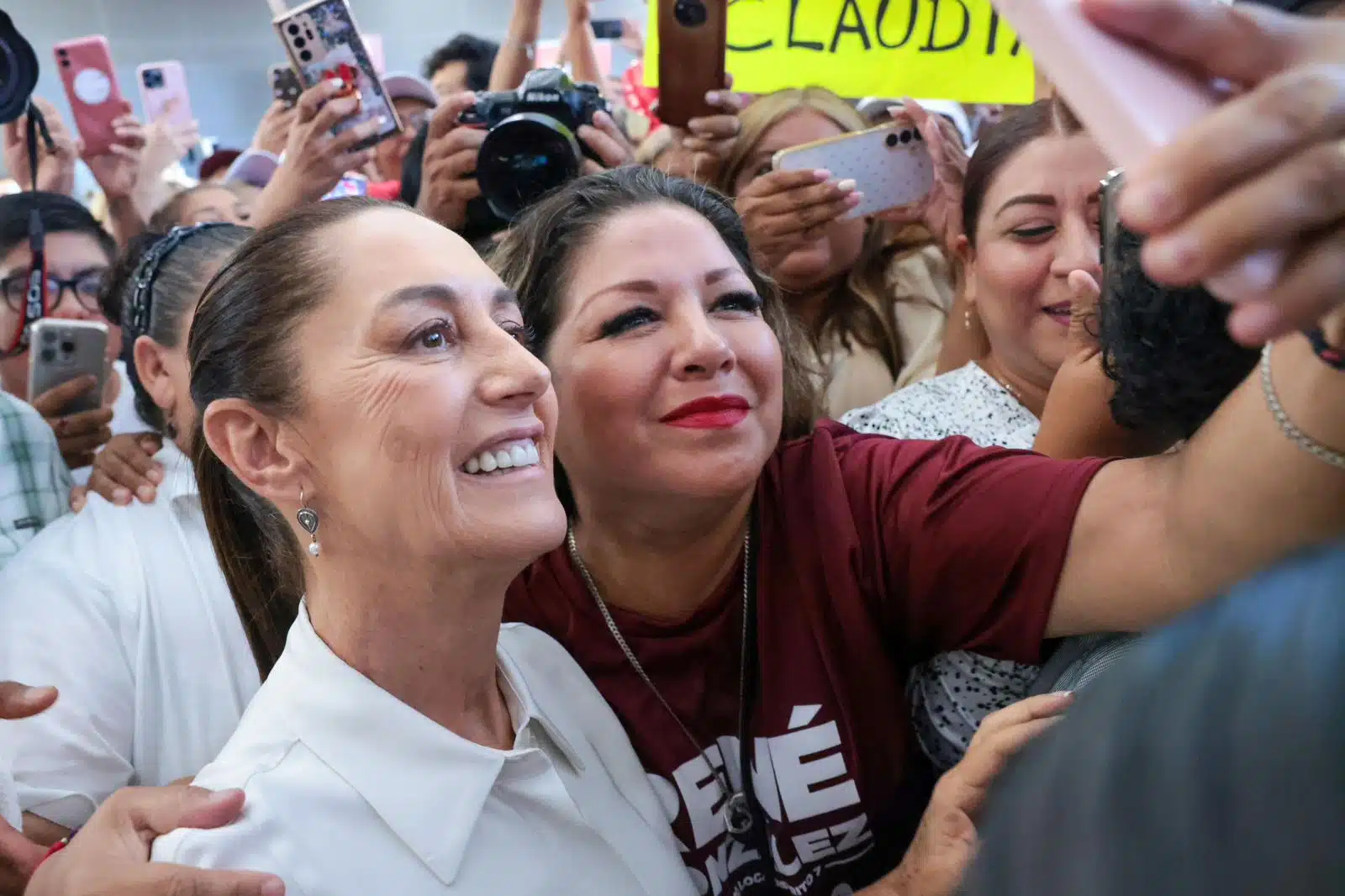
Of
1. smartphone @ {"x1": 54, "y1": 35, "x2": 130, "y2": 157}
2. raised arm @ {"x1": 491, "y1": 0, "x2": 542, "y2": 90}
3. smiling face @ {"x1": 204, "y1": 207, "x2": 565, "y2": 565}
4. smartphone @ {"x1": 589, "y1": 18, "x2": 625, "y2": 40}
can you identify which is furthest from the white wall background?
smiling face @ {"x1": 204, "y1": 207, "x2": 565, "y2": 565}

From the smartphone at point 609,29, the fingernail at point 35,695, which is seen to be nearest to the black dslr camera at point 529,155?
the fingernail at point 35,695

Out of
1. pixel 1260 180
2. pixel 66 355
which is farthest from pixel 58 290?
pixel 1260 180

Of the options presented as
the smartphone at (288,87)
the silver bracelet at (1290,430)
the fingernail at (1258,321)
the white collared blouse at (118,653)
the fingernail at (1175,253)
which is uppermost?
the fingernail at (1175,253)

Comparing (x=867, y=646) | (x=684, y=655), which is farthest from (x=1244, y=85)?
(x=684, y=655)

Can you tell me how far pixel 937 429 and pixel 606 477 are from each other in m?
0.47

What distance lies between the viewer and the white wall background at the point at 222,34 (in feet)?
22.9

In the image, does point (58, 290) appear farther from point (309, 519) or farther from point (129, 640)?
point (309, 519)

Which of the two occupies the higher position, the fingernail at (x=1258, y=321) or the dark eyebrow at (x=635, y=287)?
the fingernail at (x=1258, y=321)

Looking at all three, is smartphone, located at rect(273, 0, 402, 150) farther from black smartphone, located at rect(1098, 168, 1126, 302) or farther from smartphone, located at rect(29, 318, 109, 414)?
black smartphone, located at rect(1098, 168, 1126, 302)

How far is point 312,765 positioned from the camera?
1019mm

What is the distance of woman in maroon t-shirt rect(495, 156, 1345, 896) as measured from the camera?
3.67 ft

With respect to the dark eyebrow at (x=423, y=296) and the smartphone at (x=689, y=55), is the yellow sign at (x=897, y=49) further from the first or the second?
the dark eyebrow at (x=423, y=296)

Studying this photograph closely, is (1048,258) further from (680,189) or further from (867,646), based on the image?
(867,646)

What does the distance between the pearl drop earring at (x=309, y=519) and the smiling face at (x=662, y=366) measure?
322mm
